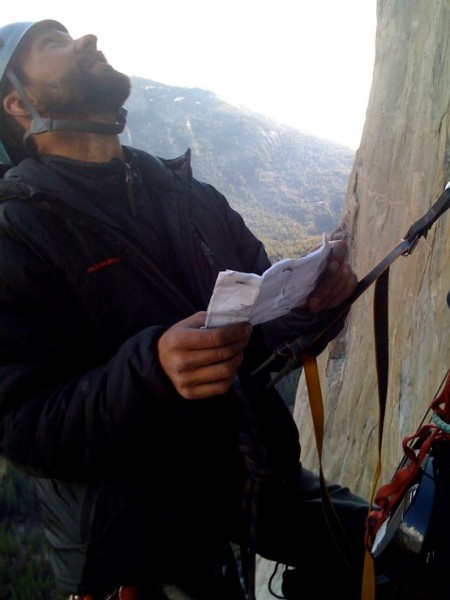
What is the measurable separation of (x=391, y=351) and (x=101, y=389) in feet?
9.90

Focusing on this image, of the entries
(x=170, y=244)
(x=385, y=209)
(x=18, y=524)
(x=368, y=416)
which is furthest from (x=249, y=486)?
(x=18, y=524)

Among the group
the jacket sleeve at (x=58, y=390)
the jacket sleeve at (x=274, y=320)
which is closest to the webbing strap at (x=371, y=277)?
the jacket sleeve at (x=274, y=320)

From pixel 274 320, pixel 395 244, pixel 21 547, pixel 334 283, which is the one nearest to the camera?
pixel 334 283

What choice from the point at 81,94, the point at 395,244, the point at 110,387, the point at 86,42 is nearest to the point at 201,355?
the point at 110,387

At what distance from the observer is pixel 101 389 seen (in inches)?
57.0

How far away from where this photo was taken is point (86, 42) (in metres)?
2.20

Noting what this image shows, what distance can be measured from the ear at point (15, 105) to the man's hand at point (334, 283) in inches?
51.8

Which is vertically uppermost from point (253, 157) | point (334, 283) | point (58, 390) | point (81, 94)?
point (81, 94)

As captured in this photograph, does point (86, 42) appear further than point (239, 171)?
No

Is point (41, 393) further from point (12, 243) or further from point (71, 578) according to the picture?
point (71, 578)

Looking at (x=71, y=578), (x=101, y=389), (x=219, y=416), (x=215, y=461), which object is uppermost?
(x=101, y=389)

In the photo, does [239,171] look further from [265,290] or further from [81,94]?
[265,290]

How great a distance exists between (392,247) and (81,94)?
3887mm

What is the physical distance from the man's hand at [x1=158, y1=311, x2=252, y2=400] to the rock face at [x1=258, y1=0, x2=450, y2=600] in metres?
0.97
